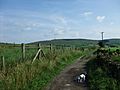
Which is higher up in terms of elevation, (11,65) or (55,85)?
(11,65)

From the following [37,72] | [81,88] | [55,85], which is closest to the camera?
[81,88]

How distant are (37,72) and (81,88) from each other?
334cm

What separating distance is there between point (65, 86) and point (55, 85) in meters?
0.49

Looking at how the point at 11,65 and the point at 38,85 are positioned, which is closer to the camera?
the point at 38,85

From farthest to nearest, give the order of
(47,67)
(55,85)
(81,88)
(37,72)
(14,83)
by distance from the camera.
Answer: (47,67), (37,72), (55,85), (81,88), (14,83)

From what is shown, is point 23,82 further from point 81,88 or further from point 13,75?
point 81,88

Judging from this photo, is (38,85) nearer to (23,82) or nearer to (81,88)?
(23,82)

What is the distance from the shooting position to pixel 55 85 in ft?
38.2

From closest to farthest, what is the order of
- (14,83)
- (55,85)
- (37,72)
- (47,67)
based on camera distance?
1. (14,83)
2. (55,85)
3. (37,72)
4. (47,67)

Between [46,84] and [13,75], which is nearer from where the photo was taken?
[13,75]

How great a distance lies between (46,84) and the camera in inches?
469

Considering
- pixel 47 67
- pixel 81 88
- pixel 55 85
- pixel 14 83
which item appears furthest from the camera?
pixel 47 67

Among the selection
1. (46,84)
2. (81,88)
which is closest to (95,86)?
(81,88)

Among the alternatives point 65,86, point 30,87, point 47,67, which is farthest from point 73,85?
point 47,67
